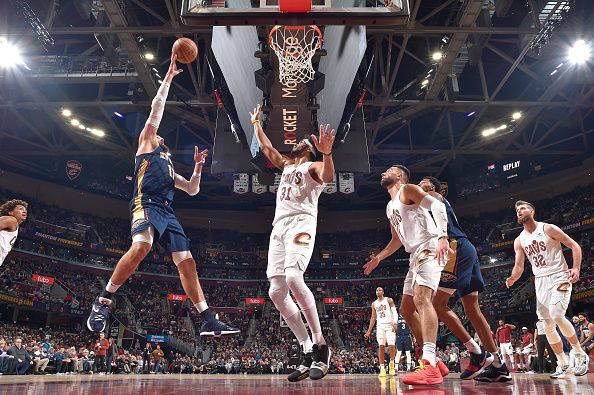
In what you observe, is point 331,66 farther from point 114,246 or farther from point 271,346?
point 114,246

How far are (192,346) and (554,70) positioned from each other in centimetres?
2459

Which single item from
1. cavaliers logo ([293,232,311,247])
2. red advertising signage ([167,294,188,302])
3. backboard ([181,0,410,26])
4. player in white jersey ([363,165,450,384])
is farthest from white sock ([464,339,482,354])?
red advertising signage ([167,294,188,302])

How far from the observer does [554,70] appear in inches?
744

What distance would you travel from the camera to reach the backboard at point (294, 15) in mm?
5180

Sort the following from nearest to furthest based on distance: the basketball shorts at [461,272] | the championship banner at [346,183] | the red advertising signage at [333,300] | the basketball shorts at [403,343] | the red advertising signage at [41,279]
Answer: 1. the basketball shorts at [461,272]
2. the basketball shorts at [403,343]
3. the championship banner at [346,183]
4. the red advertising signage at [41,279]
5. the red advertising signage at [333,300]

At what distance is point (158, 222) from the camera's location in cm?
485

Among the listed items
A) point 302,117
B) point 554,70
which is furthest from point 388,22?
point 554,70

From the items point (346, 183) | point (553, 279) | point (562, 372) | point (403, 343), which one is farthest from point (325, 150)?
point (346, 183)

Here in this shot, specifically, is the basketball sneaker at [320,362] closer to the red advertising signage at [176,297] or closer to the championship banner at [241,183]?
the championship banner at [241,183]

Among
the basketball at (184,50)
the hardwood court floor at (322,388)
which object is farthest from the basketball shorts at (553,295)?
the basketball at (184,50)

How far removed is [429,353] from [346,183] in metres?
11.7

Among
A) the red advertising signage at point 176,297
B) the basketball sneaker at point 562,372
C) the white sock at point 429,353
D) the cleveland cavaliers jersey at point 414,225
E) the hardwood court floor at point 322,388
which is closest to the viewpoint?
the hardwood court floor at point 322,388

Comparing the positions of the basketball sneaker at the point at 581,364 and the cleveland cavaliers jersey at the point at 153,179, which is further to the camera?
the basketball sneaker at the point at 581,364

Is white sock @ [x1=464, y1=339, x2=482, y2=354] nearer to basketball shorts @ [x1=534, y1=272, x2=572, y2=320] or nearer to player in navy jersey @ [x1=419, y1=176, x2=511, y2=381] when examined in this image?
player in navy jersey @ [x1=419, y1=176, x2=511, y2=381]
